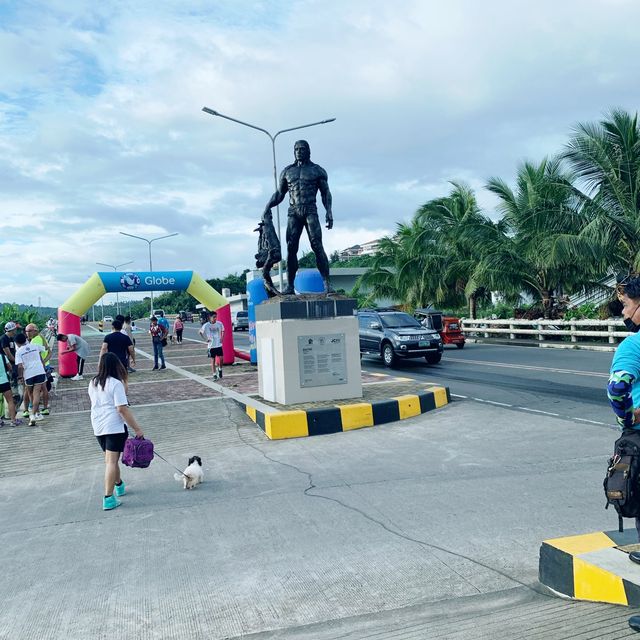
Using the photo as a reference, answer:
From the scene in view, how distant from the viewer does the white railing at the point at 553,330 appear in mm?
23125

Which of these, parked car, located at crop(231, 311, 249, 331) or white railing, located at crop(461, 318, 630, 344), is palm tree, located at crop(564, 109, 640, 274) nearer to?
white railing, located at crop(461, 318, 630, 344)

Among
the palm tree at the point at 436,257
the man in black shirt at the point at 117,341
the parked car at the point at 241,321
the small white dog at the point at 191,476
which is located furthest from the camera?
the parked car at the point at 241,321

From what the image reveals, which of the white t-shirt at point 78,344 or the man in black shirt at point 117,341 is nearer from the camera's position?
the man in black shirt at point 117,341

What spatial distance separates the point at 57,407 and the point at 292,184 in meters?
6.47

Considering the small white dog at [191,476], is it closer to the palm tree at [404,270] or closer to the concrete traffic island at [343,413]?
the concrete traffic island at [343,413]

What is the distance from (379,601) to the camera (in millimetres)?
3934

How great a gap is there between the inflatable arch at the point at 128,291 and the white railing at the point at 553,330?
1291cm

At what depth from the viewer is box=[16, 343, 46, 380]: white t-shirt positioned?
10773 mm

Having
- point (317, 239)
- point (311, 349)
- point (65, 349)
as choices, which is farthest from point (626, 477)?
point (65, 349)

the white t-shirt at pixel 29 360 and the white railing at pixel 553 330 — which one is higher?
the white t-shirt at pixel 29 360

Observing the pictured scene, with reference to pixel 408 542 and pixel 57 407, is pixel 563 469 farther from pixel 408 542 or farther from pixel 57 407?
pixel 57 407

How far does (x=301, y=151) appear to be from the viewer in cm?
1106

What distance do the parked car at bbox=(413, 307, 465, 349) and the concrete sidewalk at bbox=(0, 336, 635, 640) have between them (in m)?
15.7

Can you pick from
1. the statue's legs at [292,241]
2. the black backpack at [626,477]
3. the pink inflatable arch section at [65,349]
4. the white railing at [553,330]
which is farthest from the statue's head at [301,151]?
the white railing at [553,330]
